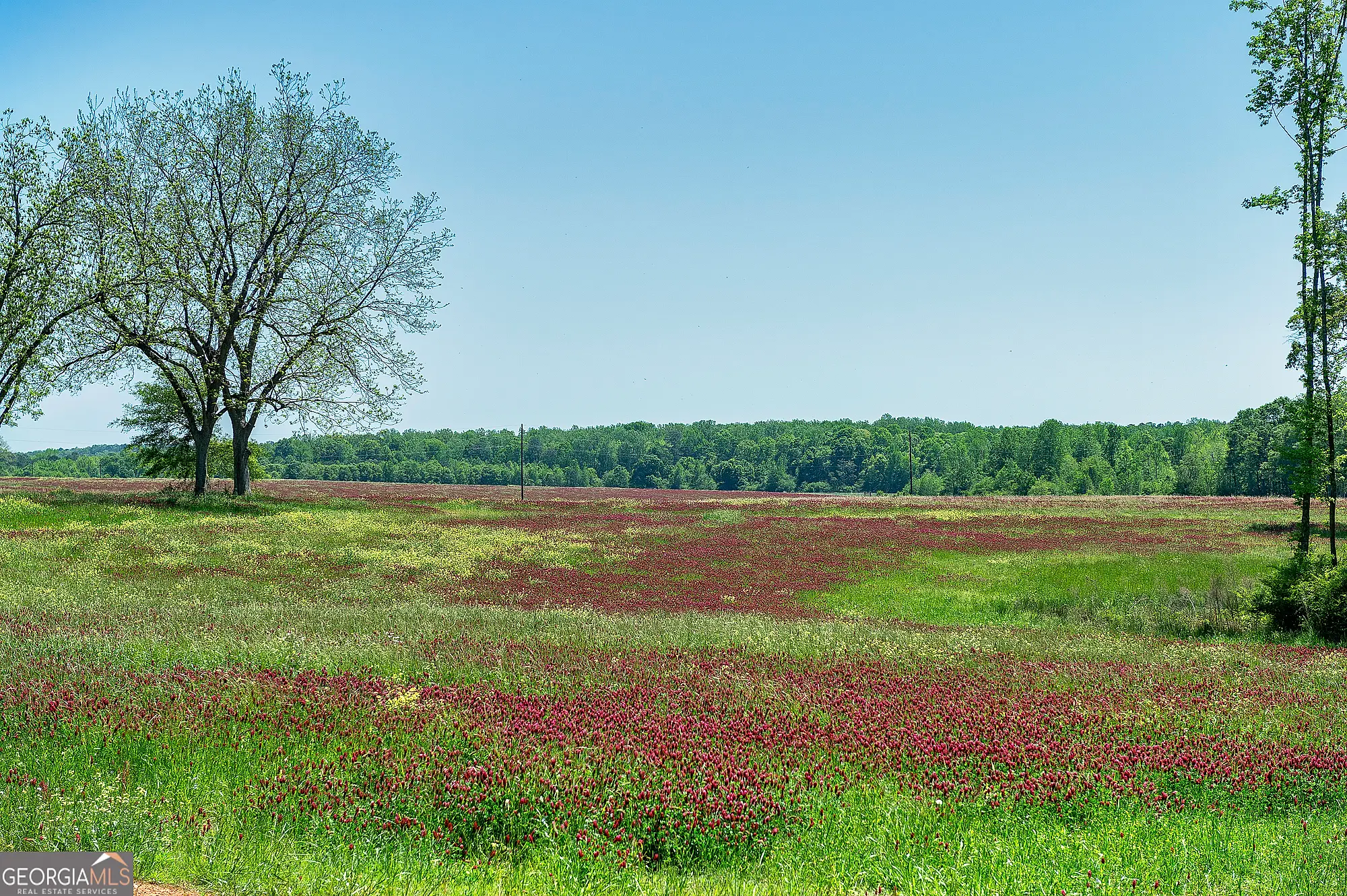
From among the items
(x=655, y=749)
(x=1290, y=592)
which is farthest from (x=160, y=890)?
(x=1290, y=592)

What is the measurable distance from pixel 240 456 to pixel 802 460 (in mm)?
134109

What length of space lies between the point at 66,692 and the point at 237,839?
3.98m

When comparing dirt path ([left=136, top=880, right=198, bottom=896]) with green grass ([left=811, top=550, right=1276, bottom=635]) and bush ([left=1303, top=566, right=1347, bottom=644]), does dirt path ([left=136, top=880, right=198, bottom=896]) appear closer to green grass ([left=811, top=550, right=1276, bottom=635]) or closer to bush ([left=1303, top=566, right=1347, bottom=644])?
green grass ([left=811, top=550, right=1276, bottom=635])

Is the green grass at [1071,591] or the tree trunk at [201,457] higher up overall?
the tree trunk at [201,457]

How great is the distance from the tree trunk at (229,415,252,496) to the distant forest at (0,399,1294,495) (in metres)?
90.5

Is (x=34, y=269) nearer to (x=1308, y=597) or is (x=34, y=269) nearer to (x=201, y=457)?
(x=201, y=457)

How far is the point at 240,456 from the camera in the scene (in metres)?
36.7

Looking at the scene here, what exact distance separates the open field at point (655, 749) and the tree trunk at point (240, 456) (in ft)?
69.3

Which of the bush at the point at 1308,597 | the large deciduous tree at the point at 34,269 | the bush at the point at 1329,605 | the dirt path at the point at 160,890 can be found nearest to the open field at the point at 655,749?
the dirt path at the point at 160,890

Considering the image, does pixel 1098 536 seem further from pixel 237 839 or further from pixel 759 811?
pixel 237 839

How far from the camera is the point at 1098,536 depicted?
37.2 metres

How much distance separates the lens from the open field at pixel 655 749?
461 cm

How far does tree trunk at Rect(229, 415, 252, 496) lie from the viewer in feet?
117

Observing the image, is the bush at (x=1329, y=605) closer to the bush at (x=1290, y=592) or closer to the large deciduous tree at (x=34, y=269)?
the bush at (x=1290, y=592)
